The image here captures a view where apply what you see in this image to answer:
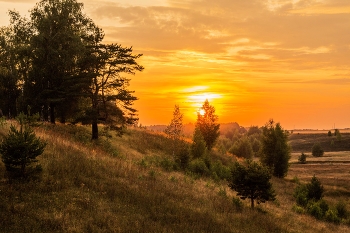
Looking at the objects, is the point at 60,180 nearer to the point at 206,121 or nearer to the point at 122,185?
the point at 122,185

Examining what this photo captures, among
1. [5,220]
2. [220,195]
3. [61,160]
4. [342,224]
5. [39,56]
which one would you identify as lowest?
[342,224]

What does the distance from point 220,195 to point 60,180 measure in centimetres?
1158

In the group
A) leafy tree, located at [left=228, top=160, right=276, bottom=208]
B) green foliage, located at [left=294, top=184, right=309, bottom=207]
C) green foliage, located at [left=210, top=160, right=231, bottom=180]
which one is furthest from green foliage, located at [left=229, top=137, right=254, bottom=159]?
leafy tree, located at [left=228, top=160, right=276, bottom=208]

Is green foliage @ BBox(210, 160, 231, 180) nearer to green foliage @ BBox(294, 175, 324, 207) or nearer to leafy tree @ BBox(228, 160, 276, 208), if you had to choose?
green foliage @ BBox(294, 175, 324, 207)

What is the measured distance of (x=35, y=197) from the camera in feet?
42.4

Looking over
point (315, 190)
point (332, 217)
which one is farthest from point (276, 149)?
point (332, 217)

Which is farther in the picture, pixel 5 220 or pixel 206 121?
pixel 206 121

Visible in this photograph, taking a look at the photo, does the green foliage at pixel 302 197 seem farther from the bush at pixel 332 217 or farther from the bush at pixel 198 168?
the bush at pixel 198 168

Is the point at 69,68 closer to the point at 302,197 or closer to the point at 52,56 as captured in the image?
the point at 52,56

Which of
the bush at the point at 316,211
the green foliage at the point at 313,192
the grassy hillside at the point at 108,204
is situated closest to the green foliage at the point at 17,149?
the grassy hillside at the point at 108,204

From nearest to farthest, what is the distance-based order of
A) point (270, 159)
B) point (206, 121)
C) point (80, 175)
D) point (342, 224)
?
point (80, 175) → point (342, 224) → point (270, 159) → point (206, 121)

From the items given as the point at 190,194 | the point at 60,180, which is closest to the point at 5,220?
the point at 60,180

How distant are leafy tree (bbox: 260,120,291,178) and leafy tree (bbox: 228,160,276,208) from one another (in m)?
33.4

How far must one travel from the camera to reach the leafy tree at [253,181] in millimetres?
19922
